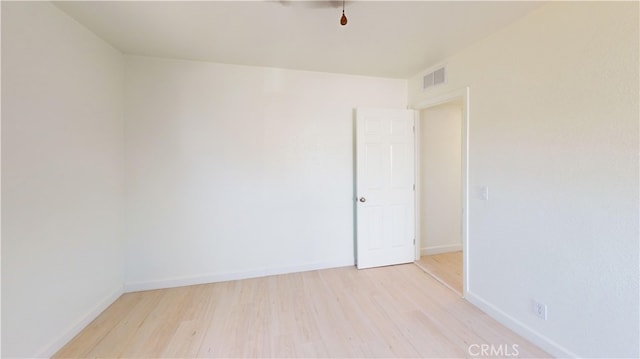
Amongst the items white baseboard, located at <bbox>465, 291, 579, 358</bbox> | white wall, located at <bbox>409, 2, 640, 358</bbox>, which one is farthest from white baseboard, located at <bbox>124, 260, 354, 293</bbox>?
white wall, located at <bbox>409, 2, 640, 358</bbox>

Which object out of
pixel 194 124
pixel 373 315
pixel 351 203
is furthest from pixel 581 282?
pixel 194 124

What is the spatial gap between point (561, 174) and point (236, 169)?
118 inches

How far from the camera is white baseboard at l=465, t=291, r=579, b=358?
1817 mm

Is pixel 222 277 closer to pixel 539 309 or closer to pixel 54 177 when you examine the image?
pixel 54 177

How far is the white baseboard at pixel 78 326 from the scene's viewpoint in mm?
1845

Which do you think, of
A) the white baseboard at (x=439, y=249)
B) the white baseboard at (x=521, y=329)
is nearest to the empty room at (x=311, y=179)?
the white baseboard at (x=521, y=329)

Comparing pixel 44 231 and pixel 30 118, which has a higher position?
pixel 30 118

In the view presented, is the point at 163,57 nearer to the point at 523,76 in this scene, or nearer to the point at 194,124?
the point at 194,124

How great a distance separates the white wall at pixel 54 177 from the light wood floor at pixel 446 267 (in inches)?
141

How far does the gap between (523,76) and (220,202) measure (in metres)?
3.17

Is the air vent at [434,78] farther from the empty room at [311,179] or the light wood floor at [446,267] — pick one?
the light wood floor at [446,267]

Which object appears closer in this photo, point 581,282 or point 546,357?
point 581,282

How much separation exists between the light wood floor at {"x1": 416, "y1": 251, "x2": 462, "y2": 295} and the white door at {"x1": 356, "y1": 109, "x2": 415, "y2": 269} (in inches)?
10.4

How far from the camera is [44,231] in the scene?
5.99 feet
